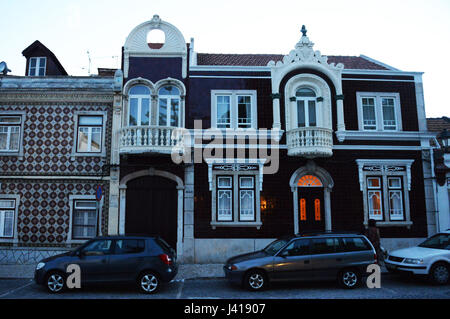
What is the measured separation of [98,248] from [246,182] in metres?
7.19

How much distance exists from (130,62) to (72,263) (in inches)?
375

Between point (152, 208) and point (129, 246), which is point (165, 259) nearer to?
point (129, 246)

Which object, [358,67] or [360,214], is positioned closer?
[360,214]

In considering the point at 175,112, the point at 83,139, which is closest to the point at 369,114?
the point at 175,112

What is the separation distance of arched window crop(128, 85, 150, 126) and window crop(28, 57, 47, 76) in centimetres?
545

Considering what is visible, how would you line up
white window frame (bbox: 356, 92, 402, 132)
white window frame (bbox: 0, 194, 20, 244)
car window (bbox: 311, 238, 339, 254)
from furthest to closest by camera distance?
white window frame (bbox: 356, 92, 402, 132), white window frame (bbox: 0, 194, 20, 244), car window (bbox: 311, 238, 339, 254)

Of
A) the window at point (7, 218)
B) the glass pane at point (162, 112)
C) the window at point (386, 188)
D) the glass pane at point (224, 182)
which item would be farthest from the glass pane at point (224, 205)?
the window at point (7, 218)

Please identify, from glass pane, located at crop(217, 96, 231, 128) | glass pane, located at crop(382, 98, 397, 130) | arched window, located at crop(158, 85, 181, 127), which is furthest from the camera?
glass pane, located at crop(382, 98, 397, 130)

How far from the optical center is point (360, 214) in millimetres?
15148

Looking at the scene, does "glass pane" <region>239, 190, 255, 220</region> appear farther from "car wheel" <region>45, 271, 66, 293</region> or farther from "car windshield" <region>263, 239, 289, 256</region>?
"car wheel" <region>45, 271, 66, 293</region>

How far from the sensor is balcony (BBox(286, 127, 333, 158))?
575 inches

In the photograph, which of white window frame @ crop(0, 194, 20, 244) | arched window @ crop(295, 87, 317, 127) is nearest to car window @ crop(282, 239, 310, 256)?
arched window @ crop(295, 87, 317, 127)
